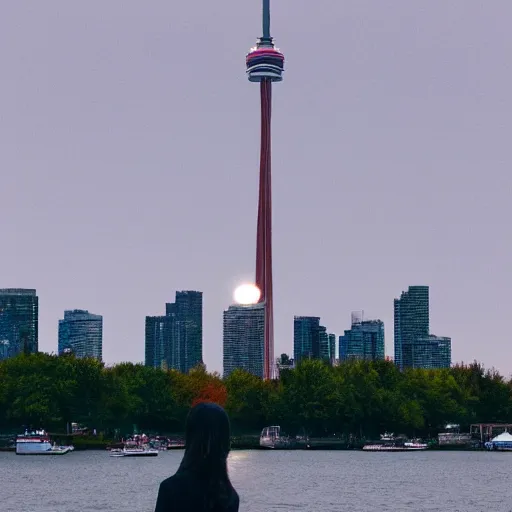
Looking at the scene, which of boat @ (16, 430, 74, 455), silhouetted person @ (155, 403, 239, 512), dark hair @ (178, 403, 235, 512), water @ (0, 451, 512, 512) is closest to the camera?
→ silhouetted person @ (155, 403, 239, 512)

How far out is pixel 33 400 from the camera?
198 m

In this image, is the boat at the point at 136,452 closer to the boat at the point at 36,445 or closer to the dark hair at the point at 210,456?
the boat at the point at 36,445

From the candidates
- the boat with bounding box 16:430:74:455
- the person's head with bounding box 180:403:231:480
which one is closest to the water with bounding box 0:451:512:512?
the boat with bounding box 16:430:74:455

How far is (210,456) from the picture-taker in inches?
407

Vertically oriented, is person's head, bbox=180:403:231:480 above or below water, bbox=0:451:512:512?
above

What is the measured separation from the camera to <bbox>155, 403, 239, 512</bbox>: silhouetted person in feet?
33.1

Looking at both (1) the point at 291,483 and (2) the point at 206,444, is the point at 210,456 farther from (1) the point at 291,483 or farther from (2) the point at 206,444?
(1) the point at 291,483

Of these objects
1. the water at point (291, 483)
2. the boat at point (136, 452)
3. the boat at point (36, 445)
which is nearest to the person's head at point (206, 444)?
the water at point (291, 483)

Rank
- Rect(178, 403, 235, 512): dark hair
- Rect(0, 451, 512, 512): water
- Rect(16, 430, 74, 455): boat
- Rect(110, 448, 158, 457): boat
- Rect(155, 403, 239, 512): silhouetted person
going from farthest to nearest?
1. Rect(16, 430, 74, 455): boat
2. Rect(110, 448, 158, 457): boat
3. Rect(0, 451, 512, 512): water
4. Rect(178, 403, 235, 512): dark hair
5. Rect(155, 403, 239, 512): silhouetted person

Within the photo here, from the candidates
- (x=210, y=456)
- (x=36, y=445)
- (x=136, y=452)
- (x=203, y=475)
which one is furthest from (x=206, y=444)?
(x=36, y=445)

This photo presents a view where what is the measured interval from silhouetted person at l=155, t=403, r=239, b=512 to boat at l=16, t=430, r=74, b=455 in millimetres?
179703

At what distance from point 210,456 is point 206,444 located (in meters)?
0.10

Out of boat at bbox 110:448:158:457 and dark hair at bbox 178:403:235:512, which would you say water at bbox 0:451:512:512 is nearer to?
boat at bbox 110:448:158:457

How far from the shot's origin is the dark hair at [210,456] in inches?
404
